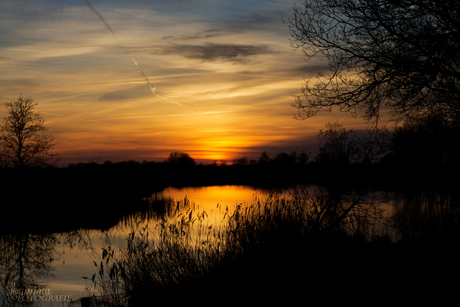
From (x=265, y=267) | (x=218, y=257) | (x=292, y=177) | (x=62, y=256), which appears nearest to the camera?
(x=265, y=267)

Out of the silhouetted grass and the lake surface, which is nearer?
the silhouetted grass

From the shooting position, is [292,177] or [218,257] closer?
[218,257]

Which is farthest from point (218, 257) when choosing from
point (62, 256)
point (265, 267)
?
point (62, 256)

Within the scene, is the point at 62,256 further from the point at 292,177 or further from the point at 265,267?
the point at 292,177

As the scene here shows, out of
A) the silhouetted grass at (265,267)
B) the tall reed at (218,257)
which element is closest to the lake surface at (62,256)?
the tall reed at (218,257)

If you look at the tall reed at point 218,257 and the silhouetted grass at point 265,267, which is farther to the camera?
the tall reed at point 218,257

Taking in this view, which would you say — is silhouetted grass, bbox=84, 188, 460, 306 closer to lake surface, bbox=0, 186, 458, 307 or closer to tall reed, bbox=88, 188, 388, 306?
tall reed, bbox=88, 188, 388, 306

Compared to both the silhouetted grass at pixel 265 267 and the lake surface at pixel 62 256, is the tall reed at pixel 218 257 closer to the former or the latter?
the silhouetted grass at pixel 265 267

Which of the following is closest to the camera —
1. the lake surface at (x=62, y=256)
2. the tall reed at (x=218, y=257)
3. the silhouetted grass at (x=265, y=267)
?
the silhouetted grass at (x=265, y=267)

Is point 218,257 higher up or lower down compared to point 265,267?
lower down

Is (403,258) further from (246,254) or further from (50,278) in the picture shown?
(50,278)

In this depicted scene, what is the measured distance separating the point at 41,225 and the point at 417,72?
20107mm

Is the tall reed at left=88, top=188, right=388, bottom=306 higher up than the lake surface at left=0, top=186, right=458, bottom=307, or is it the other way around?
the tall reed at left=88, top=188, right=388, bottom=306

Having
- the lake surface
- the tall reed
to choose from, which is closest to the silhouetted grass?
the tall reed
